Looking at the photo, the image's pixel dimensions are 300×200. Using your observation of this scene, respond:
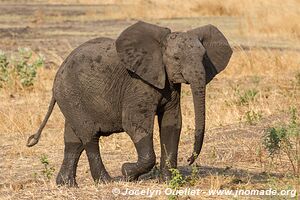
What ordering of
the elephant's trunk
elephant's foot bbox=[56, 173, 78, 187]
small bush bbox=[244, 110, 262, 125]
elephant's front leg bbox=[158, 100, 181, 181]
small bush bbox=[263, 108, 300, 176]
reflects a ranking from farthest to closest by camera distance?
1. small bush bbox=[244, 110, 262, 125]
2. small bush bbox=[263, 108, 300, 176]
3. elephant's foot bbox=[56, 173, 78, 187]
4. elephant's front leg bbox=[158, 100, 181, 181]
5. the elephant's trunk

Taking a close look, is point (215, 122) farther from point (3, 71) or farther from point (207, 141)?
point (3, 71)

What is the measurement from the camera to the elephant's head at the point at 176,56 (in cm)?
910

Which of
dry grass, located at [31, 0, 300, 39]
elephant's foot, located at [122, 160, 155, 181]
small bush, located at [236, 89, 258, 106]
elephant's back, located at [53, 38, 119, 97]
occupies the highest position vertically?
dry grass, located at [31, 0, 300, 39]

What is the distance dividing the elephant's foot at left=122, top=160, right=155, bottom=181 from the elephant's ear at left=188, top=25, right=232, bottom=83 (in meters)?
1.08

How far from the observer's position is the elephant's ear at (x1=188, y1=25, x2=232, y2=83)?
9.79 meters

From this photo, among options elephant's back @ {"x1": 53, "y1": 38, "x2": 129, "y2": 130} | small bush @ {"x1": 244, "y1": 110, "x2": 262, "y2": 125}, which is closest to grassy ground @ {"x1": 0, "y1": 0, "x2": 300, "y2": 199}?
small bush @ {"x1": 244, "y1": 110, "x2": 262, "y2": 125}

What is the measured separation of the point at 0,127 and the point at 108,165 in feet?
10.9

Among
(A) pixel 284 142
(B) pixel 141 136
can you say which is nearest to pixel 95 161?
(B) pixel 141 136

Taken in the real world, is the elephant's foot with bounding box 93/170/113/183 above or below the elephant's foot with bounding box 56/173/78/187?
above

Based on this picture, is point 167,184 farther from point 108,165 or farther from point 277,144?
point 108,165

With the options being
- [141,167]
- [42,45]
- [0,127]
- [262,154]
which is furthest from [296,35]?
[141,167]

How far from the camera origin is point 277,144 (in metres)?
10.3

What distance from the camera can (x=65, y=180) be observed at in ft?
33.6

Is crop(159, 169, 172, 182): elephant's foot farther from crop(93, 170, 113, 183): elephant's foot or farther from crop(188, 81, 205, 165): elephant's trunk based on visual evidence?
crop(188, 81, 205, 165): elephant's trunk
